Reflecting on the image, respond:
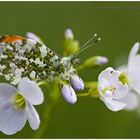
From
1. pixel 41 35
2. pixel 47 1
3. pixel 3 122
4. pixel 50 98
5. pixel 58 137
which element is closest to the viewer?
pixel 3 122

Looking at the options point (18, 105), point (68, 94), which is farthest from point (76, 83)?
point (18, 105)

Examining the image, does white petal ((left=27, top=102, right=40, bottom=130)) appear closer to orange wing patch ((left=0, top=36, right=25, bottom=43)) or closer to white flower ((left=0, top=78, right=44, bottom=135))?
white flower ((left=0, top=78, right=44, bottom=135))

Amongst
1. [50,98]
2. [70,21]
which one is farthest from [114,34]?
[50,98]

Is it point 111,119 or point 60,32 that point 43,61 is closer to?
point 111,119

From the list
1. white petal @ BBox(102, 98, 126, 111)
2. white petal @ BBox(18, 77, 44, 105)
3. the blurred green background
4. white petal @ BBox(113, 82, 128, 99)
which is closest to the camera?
white petal @ BBox(18, 77, 44, 105)

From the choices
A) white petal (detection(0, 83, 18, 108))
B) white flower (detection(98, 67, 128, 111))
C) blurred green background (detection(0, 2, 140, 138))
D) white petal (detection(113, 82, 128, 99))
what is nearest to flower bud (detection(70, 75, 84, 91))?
white flower (detection(98, 67, 128, 111))

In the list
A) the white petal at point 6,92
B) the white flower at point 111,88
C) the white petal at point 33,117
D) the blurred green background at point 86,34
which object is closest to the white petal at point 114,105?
the white flower at point 111,88

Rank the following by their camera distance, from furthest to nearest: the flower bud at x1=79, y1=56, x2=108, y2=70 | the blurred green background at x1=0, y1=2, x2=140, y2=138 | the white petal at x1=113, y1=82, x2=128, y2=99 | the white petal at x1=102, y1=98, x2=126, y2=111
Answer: the blurred green background at x1=0, y1=2, x2=140, y2=138 < the flower bud at x1=79, y1=56, x2=108, y2=70 < the white petal at x1=113, y1=82, x2=128, y2=99 < the white petal at x1=102, y1=98, x2=126, y2=111
